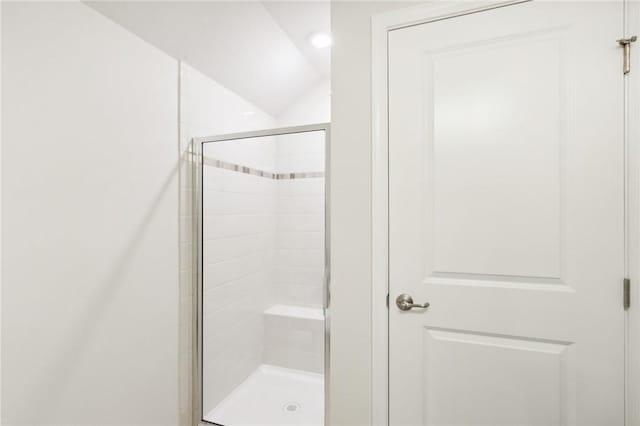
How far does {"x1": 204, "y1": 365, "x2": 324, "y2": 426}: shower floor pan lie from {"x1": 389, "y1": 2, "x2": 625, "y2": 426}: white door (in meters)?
0.98

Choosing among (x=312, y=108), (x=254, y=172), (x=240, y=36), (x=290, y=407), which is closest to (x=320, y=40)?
(x=240, y=36)

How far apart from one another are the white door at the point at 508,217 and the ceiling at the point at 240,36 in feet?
2.81

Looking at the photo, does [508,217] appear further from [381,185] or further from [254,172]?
[254,172]

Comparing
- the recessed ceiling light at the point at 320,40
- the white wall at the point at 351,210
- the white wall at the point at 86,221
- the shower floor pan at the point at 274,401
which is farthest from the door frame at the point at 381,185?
the white wall at the point at 86,221

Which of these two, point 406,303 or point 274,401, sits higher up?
point 406,303

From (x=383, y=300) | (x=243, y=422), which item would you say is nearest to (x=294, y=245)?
(x=243, y=422)

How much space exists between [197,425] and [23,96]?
1.82m

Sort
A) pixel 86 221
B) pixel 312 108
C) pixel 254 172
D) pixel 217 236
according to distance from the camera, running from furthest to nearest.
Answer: pixel 312 108 → pixel 254 172 → pixel 217 236 → pixel 86 221

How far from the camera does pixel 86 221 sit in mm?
1268

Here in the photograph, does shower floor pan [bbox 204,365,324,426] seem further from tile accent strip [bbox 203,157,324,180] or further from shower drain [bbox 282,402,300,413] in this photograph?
tile accent strip [bbox 203,157,324,180]

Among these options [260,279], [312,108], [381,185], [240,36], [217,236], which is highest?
[240,36]

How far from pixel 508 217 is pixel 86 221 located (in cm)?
159

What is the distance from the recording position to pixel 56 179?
45.9 inches

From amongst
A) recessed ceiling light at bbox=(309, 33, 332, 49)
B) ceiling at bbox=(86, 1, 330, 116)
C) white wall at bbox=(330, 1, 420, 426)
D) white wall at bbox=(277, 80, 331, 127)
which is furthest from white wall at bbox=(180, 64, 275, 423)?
white wall at bbox=(330, 1, 420, 426)
